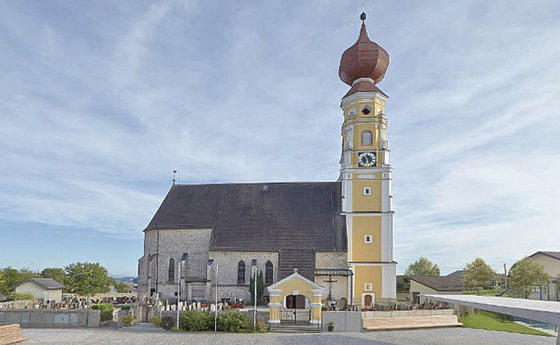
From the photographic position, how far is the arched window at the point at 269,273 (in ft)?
128

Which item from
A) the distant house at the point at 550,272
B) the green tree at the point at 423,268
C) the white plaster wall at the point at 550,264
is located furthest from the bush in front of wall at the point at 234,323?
the green tree at the point at 423,268

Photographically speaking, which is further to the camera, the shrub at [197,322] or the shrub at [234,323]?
the shrub at [197,322]

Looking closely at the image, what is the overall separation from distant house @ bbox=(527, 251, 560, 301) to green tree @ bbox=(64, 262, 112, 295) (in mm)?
45369

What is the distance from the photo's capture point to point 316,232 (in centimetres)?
3994

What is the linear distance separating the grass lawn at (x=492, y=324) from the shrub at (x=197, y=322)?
55.2 feet

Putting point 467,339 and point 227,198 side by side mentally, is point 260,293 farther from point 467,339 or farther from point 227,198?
point 467,339

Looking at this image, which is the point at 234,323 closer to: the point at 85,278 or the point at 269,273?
the point at 269,273

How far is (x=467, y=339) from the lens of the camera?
25.4 meters

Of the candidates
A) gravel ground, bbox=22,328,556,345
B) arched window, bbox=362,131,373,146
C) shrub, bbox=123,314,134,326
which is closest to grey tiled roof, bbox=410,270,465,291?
arched window, bbox=362,131,373,146

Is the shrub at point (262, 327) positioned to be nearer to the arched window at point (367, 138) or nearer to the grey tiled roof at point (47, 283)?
the arched window at point (367, 138)

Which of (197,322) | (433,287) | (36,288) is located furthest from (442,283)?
(36,288)

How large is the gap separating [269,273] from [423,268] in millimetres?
44316

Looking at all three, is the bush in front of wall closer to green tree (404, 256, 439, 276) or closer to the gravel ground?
the gravel ground

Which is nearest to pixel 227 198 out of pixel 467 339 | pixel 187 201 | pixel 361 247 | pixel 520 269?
pixel 187 201
